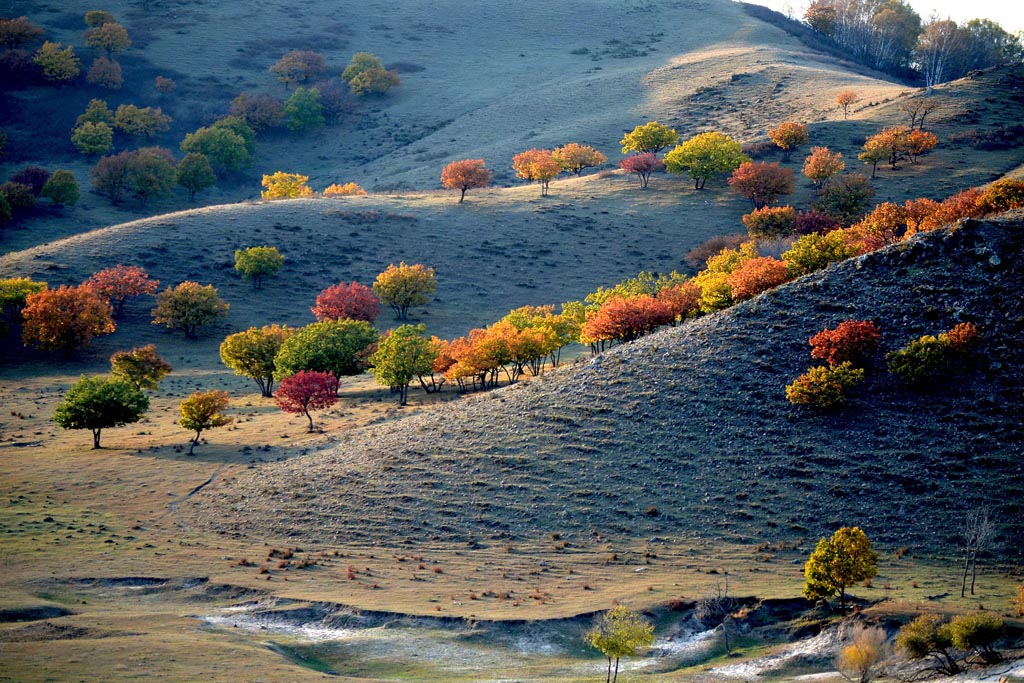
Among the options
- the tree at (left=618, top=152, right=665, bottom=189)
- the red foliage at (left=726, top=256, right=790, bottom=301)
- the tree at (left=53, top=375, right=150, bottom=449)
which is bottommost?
the tree at (left=53, top=375, right=150, bottom=449)

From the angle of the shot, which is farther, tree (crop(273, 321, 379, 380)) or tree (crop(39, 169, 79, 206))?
tree (crop(39, 169, 79, 206))

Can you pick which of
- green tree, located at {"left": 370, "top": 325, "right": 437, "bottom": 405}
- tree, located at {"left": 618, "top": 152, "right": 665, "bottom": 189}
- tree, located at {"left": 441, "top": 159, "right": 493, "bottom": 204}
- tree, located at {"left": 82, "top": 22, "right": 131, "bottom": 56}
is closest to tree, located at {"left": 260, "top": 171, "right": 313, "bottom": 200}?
tree, located at {"left": 441, "top": 159, "right": 493, "bottom": 204}

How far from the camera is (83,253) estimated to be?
320 feet

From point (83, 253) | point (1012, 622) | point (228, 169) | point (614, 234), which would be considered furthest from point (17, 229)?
point (1012, 622)

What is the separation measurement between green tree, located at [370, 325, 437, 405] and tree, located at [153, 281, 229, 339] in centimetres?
2613

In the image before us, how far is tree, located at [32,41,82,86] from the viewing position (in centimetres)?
16275

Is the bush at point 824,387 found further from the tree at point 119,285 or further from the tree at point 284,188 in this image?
the tree at point 284,188

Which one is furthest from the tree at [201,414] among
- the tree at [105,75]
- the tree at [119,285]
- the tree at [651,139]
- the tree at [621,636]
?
the tree at [105,75]

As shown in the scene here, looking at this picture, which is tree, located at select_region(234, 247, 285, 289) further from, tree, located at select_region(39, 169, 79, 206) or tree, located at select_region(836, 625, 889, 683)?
tree, located at select_region(836, 625, 889, 683)

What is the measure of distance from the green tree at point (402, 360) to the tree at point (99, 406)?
16.0 meters

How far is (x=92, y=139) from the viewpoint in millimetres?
147875

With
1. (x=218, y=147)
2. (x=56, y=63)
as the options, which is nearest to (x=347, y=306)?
(x=218, y=147)

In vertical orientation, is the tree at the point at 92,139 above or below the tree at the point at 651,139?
below

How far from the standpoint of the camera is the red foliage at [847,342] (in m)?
50.2
